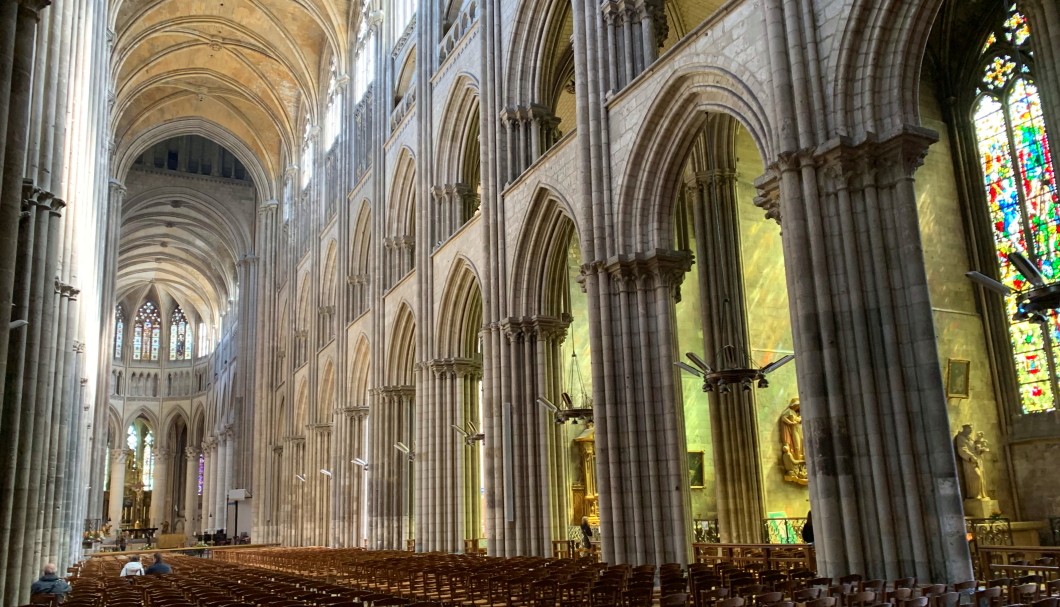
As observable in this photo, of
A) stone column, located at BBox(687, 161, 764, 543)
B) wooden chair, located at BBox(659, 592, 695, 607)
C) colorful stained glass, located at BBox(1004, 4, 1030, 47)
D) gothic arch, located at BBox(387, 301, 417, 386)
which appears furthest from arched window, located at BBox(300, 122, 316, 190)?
wooden chair, located at BBox(659, 592, 695, 607)

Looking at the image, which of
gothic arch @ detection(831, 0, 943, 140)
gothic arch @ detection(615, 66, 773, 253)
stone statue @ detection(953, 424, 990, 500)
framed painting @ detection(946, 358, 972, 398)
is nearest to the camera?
gothic arch @ detection(831, 0, 943, 140)

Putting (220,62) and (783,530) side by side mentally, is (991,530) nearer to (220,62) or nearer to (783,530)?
Result: (783,530)

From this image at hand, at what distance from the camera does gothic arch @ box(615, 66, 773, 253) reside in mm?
14773

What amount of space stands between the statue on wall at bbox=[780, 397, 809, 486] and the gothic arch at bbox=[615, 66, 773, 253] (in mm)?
8333

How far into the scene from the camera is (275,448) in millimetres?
47125

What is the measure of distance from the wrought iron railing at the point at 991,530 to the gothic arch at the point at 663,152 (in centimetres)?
866

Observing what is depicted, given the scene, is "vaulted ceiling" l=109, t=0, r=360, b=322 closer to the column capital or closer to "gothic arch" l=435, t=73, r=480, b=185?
"gothic arch" l=435, t=73, r=480, b=185

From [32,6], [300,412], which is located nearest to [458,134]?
[32,6]

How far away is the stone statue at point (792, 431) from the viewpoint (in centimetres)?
2233

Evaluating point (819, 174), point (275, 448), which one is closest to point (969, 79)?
point (819, 174)

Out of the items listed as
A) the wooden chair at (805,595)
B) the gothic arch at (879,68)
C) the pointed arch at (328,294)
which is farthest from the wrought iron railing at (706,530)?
the pointed arch at (328,294)

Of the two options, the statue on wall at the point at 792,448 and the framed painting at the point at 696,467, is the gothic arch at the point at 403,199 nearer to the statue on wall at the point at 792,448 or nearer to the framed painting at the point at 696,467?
the framed painting at the point at 696,467

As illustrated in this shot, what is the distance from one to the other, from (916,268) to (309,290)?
115ft

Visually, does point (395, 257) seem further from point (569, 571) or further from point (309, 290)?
point (569, 571)
